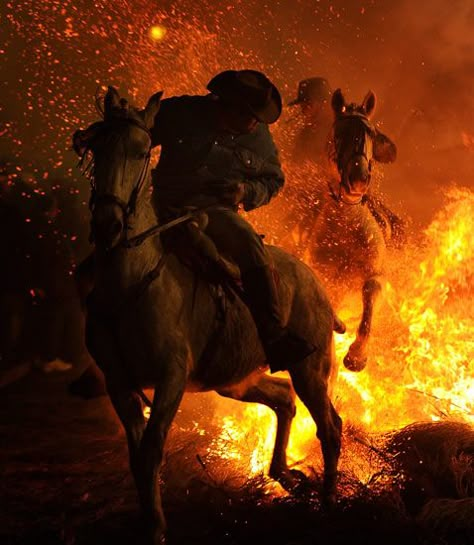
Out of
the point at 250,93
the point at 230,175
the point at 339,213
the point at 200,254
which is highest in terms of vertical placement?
the point at 250,93

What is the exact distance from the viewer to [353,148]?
246 inches

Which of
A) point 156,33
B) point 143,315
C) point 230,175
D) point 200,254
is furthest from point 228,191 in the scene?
point 156,33

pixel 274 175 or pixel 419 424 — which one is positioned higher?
pixel 274 175

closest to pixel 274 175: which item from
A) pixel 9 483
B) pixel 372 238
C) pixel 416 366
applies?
pixel 372 238

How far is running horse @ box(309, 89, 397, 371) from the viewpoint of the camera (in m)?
6.24

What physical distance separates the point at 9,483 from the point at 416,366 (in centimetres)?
576

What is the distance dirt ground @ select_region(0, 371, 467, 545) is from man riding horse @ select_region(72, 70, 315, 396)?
4.10 feet

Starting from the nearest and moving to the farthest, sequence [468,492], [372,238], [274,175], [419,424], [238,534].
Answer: [238,534] → [468,492] → [274,175] → [419,424] → [372,238]

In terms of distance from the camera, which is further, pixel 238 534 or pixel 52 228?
pixel 52 228

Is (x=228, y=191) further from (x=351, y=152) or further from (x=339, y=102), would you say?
(x=339, y=102)

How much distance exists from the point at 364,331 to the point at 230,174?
2.76m

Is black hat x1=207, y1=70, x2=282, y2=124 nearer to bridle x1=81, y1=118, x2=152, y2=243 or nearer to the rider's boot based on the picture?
bridle x1=81, y1=118, x2=152, y2=243

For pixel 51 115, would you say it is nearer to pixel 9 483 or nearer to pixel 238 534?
pixel 9 483

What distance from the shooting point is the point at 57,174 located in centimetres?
988
